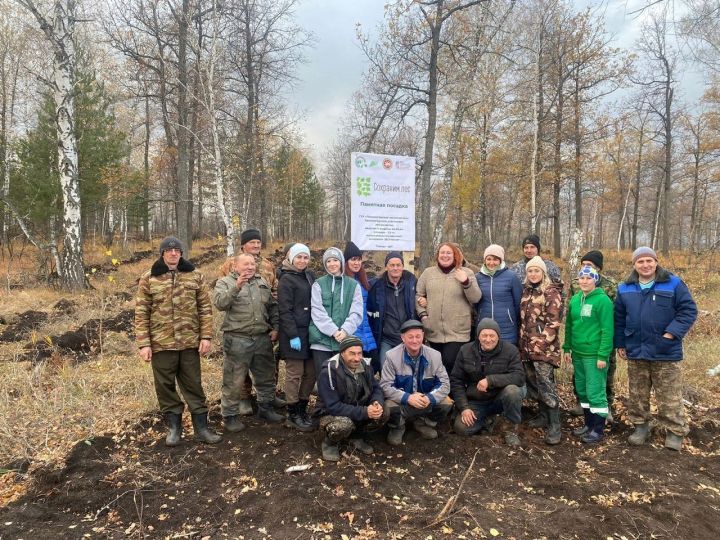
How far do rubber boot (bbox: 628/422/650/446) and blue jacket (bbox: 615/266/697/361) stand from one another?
732 millimetres

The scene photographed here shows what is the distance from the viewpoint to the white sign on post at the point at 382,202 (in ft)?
19.6

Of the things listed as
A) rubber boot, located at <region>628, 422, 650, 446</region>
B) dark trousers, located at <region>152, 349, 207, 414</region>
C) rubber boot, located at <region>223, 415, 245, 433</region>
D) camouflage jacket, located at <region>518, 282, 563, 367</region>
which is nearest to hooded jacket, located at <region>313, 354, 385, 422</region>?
rubber boot, located at <region>223, 415, 245, 433</region>

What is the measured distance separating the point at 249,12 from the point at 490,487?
1767cm

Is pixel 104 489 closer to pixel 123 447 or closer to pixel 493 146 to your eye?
pixel 123 447

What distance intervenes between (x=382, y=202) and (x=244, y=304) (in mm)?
2621

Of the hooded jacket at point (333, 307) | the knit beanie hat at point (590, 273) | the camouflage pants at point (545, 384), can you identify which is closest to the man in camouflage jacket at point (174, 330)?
the hooded jacket at point (333, 307)

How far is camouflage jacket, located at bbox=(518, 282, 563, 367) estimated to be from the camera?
445 centimetres

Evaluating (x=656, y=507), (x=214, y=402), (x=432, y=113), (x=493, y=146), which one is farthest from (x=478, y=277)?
(x=493, y=146)

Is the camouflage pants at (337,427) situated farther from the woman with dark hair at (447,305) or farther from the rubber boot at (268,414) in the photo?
the woman with dark hair at (447,305)

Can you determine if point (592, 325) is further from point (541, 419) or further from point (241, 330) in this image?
point (241, 330)

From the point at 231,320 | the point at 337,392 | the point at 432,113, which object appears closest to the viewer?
the point at 337,392

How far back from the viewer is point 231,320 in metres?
4.54

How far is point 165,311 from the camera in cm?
411

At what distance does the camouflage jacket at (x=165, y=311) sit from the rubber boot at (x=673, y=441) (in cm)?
486
